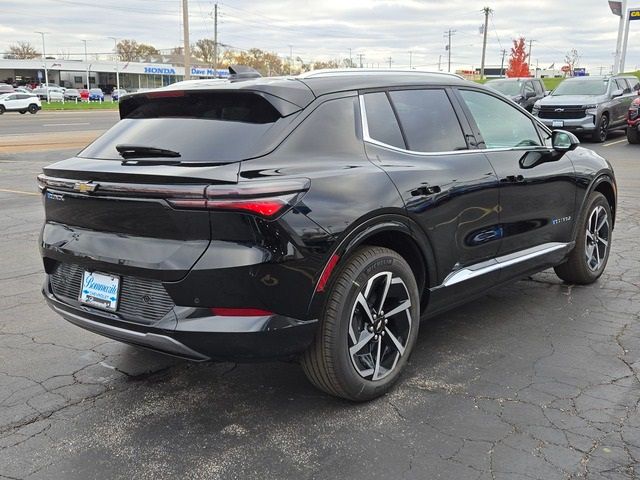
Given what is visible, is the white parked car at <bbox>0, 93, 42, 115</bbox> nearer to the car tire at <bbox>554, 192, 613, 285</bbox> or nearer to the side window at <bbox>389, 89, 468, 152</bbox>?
the car tire at <bbox>554, 192, 613, 285</bbox>

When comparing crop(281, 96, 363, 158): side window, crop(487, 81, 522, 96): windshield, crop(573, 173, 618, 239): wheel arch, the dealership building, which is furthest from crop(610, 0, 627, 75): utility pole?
the dealership building

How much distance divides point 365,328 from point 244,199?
41.9 inches

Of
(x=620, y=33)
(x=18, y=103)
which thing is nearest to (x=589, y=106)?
(x=620, y=33)

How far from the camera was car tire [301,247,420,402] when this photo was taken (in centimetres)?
322

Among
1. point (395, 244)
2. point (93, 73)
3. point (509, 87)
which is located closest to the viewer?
point (395, 244)

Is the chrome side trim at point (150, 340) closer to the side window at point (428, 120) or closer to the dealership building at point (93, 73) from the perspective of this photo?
the side window at point (428, 120)

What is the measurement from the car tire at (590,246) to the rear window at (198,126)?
3230 mm

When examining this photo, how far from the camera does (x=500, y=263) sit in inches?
173

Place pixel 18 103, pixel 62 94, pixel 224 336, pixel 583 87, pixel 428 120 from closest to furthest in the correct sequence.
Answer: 1. pixel 224 336
2. pixel 428 120
3. pixel 583 87
4. pixel 18 103
5. pixel 62 94

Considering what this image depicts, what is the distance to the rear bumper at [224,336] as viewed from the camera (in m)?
2.97

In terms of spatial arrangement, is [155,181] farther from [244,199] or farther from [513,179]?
[513,179]

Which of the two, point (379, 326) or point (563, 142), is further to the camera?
point (563, 142)

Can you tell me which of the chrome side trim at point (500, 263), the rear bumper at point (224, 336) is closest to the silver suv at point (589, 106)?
the chrome side trim at point (500, 263)

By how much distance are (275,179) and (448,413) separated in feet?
5.08
